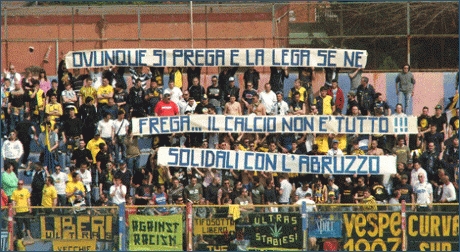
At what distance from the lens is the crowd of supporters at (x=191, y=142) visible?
95.3 ft

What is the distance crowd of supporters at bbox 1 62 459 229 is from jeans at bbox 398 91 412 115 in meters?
0.27

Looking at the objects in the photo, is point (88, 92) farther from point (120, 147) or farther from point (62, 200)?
point (62, 200)

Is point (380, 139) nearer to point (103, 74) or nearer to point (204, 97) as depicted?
point (204, 97)

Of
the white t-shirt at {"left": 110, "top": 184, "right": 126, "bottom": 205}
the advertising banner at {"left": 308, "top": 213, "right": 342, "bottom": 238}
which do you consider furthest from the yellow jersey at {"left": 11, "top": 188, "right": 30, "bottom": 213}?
the advertising banner at {"left": 308, "top": 213, "right": 342, "bottom": 238}

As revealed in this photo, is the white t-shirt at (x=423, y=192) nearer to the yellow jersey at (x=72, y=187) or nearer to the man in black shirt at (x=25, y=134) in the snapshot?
the yellow jersey at (x=72, y=187)

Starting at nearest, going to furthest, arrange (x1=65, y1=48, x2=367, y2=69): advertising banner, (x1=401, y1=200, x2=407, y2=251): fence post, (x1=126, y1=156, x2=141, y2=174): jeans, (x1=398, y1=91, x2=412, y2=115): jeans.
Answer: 1. (x1=401, y1=200, x2=407, y2=251): fence post
2. (x1=126, y1=156, x2=141, y2=174): jeans
3. (x1=65, y1=48, x2=367, y2=69): advertising banner
4. (x1=398, y1=91, x2=412, y2=115): jeans

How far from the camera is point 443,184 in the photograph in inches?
1152

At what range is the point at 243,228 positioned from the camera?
26.8m

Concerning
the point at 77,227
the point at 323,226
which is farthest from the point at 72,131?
the point at 323,226

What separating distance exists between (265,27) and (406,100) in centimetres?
910

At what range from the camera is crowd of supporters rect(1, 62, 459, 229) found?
1144 inches

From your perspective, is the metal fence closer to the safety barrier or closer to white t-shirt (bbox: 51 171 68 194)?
white t-shirt (bbox: 51 171 68 194)

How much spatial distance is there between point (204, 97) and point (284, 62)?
7.77 ft

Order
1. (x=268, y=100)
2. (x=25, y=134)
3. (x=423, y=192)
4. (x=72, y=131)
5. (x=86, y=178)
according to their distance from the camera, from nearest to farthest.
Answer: (x=423, y=192) → (x=86, y=178) → (x=72, y=131) → (x=268, y=100) → (x=25, y=134)
